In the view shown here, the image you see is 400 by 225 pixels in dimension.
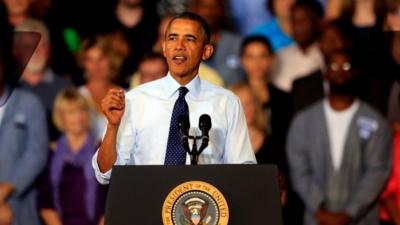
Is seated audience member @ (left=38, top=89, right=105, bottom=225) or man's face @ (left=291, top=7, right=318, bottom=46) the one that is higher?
man's face @ (left=291, top=7, right=318, bottom=46)

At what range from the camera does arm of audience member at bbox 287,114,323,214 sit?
278 inches

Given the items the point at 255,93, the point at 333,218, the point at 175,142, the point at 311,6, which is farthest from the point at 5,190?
the point at 175,142

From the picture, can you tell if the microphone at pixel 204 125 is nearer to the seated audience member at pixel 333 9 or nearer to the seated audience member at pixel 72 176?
the seated audience member at pixel 72 176

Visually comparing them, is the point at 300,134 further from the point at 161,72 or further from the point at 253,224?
the point at 253,224

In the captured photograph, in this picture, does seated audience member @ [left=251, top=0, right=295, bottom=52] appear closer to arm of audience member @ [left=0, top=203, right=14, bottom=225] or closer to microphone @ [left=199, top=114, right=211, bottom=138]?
arm of audience member @ [left=0, top=203, right=14, bottom=225]

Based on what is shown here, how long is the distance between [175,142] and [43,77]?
372 centimetres

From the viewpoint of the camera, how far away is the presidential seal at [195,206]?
3.49m

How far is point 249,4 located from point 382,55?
3.47 ft

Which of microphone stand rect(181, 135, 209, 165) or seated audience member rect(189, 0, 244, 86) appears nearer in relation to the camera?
microphone stand rect(181, 135, 209, 165)

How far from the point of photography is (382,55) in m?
7.52

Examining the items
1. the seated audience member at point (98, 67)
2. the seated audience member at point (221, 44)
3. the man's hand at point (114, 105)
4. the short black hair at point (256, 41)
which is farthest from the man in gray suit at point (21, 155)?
the man's hand at point (114, 105)

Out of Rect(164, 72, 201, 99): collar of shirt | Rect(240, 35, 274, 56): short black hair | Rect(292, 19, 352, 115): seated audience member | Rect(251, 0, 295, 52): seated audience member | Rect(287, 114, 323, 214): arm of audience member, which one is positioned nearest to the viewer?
Rect(164, 72, 201, 99): collar of shirt

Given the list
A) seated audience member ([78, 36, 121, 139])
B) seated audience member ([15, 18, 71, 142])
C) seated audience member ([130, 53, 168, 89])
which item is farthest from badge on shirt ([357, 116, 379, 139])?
seated audience member ([15, 18, 71, 142])

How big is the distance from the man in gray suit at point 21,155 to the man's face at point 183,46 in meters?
3.15
